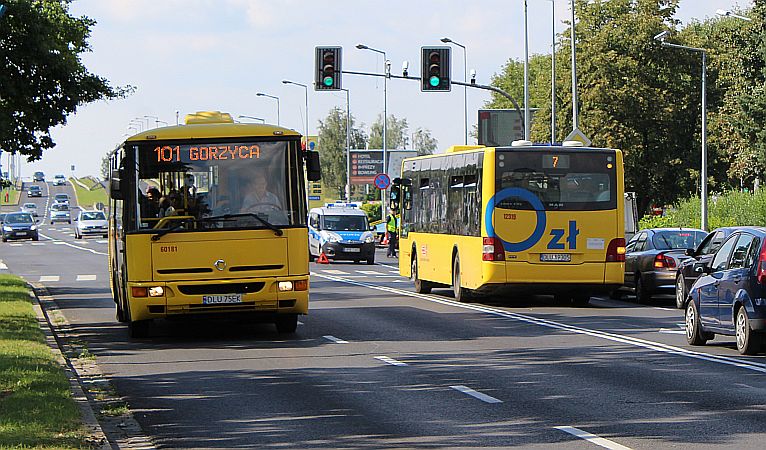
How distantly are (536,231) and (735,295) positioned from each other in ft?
29.3

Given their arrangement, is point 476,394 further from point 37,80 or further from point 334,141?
point 334,141

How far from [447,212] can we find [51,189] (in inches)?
6966

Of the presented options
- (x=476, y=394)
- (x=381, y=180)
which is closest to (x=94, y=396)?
(x=476, y=394)

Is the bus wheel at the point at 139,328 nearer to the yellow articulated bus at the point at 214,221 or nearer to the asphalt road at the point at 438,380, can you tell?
the asphalt road at the point at 438,380

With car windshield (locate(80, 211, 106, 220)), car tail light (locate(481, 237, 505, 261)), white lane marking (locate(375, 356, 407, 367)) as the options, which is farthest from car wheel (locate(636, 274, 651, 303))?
car windshield (locate(80, 211, 106, 220))

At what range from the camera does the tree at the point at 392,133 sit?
174875mm

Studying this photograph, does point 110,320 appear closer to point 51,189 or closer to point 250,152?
point 250,152

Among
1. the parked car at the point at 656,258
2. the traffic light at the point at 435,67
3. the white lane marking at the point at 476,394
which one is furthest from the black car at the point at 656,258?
the white lane marking at the point at 476,394

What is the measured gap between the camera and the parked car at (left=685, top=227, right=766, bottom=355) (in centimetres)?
1574

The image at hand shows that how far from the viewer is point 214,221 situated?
18297mm

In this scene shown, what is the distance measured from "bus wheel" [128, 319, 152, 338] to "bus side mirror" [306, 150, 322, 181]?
9.69 ft

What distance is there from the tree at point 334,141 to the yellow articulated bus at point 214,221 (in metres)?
139

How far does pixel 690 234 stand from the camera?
93.4 feet

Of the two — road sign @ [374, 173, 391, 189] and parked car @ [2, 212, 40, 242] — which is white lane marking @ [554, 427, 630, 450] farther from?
parked car @ [2, 212, 40, 242]
